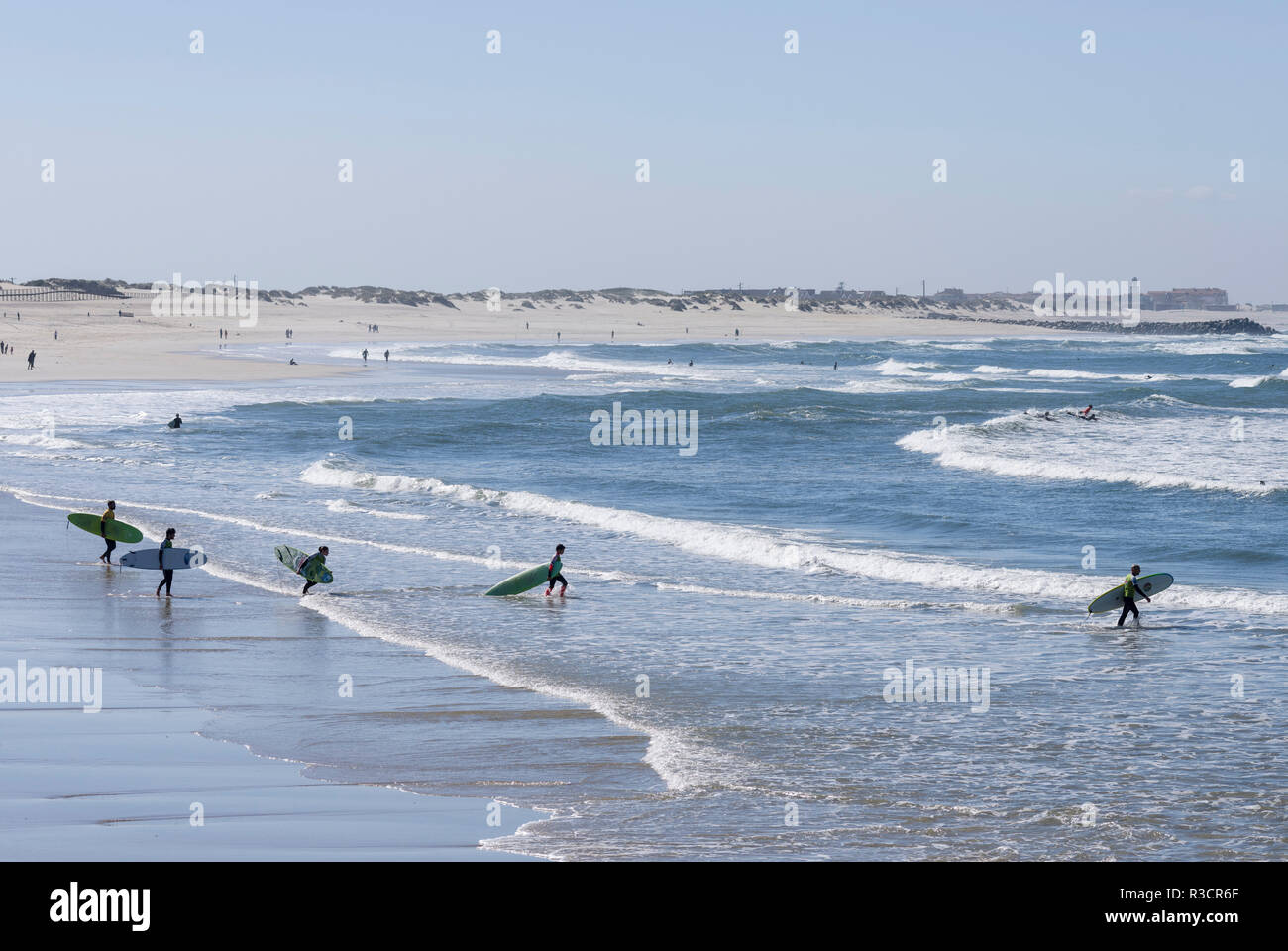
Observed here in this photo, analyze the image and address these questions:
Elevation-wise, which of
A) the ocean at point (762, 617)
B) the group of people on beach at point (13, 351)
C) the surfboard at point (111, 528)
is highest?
the group of people on beach at point (13, 351)

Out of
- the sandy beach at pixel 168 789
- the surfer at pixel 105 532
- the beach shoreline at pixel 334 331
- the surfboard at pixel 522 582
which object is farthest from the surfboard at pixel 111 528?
the beach shoreline at pixel 334 331

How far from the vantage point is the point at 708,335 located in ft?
449

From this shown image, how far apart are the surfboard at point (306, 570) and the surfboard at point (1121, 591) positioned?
11057 mm

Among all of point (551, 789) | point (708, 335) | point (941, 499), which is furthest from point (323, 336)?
point (551, 789)

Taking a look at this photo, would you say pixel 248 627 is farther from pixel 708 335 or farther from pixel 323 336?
pixel 708 335

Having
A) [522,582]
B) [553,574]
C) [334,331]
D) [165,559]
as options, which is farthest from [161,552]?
[334,331]

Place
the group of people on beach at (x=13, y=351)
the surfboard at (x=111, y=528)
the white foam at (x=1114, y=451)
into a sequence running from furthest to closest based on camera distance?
1. the group of people on beach at (x=13, y=351)
2. the white foam at (x=1114, y=451)
3. the surfboard at (x=111, y=528)

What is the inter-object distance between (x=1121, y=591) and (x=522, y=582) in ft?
28.1

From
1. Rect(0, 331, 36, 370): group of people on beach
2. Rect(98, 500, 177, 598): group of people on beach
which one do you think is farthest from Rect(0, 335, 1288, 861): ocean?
Rect(0, 331, 36, 370): group of people on beach

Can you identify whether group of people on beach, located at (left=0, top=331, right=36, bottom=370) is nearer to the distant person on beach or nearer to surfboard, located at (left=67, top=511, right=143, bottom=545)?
surfboard, located at (left=67, top=511, right=143, bottom=545)

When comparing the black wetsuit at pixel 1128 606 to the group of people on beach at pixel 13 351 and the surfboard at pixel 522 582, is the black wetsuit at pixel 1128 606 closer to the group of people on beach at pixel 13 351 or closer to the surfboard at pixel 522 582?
the surfboard at pixel 522 582

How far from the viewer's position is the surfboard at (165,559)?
59.8 feet

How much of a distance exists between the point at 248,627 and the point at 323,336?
344 feet
